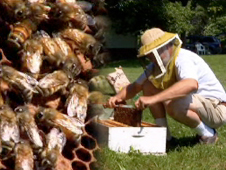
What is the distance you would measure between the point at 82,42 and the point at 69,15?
0.15ft

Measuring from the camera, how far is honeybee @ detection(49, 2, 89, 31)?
2.66ft

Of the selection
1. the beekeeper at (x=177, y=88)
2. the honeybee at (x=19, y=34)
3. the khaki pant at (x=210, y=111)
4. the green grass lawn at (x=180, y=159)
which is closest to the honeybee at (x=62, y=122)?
the honeybee at (x=19, y=34)

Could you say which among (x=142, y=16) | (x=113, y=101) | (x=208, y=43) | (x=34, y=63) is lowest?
(x=208, y=43)

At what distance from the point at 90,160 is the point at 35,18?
241mm

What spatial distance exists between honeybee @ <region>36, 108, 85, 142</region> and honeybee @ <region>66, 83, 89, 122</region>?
0.4 inches

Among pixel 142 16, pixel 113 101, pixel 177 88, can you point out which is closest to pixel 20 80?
pixel 177 88

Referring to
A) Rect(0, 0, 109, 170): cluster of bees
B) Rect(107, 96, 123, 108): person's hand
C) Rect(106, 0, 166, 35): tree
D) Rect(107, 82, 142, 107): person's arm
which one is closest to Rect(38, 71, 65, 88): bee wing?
Rect(0, 0, 109, 170): cluster of bees

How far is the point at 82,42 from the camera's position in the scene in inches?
32.5

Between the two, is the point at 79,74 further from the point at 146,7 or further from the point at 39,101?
the point at 146,7

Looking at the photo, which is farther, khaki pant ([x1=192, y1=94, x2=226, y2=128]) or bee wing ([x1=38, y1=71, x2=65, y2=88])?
khaki pant ([x1=192, y1=94, x2=226, y2=128])

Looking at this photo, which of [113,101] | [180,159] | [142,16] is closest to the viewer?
[180,159]

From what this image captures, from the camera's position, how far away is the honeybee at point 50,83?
770 millimetres

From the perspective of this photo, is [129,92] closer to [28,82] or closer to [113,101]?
[113,101]

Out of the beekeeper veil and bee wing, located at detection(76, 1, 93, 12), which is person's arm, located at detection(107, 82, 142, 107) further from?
bee wing, located at detection(76, 1, 93, 12)
